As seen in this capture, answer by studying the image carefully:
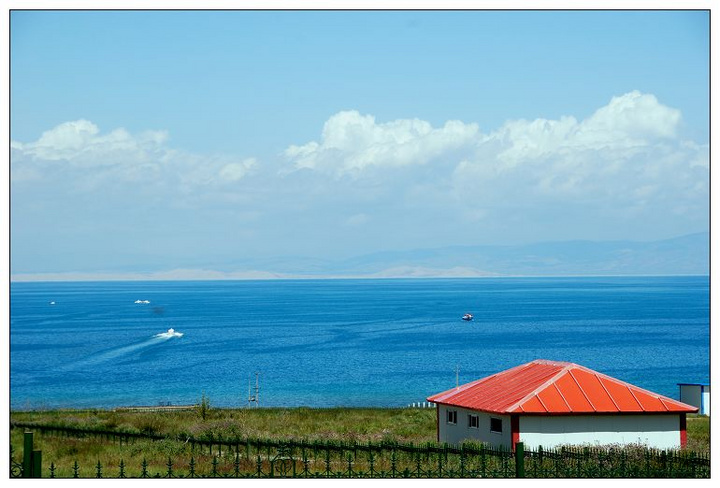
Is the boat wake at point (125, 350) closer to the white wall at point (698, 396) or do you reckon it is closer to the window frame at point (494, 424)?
the white wall at point (698, 396)

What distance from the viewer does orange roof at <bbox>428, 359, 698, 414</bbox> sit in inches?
1040

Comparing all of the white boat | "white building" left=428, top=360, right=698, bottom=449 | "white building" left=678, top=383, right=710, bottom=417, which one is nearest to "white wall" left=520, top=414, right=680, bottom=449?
"white building" left=428, top=360, right=698, bottom=449

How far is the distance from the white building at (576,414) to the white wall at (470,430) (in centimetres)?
3

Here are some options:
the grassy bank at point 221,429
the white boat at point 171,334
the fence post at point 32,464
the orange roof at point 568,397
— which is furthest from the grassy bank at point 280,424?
the white boat at point 171,334

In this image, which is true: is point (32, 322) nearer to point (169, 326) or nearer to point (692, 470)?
point (169, 326)

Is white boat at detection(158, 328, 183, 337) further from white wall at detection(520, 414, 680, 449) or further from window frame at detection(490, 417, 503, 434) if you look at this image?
white wall at detection(520, 414, 680, 449)

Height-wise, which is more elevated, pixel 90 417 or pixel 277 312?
pixel 277 312

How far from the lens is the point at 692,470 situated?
805 inches

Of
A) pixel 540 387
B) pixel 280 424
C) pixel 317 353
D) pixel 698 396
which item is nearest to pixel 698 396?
pixel 698 396

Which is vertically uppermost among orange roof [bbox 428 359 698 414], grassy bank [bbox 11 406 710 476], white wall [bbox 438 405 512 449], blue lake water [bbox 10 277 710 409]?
blue lake water [bbox 10 277 710 409]

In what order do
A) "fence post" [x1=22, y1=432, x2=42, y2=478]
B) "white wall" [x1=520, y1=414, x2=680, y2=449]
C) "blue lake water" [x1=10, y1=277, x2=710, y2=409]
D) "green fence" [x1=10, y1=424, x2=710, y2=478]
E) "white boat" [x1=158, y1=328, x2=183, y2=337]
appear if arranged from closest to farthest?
"fence post" [x1=22, y1=432, x2=42, y2=478]
"green fence" [x1=10, y1=424, x2=710, y2=478]
"white wall" [x1=520, y1=414, x2=680, y2=449]
"blue lake water" [x1=10, y1=277, x2=710, y2=409]
"white boat" [x1=158, y1=328, x2=183, y2=337]

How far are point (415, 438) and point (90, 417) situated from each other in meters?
17.8

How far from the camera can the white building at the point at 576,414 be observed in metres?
26.2
